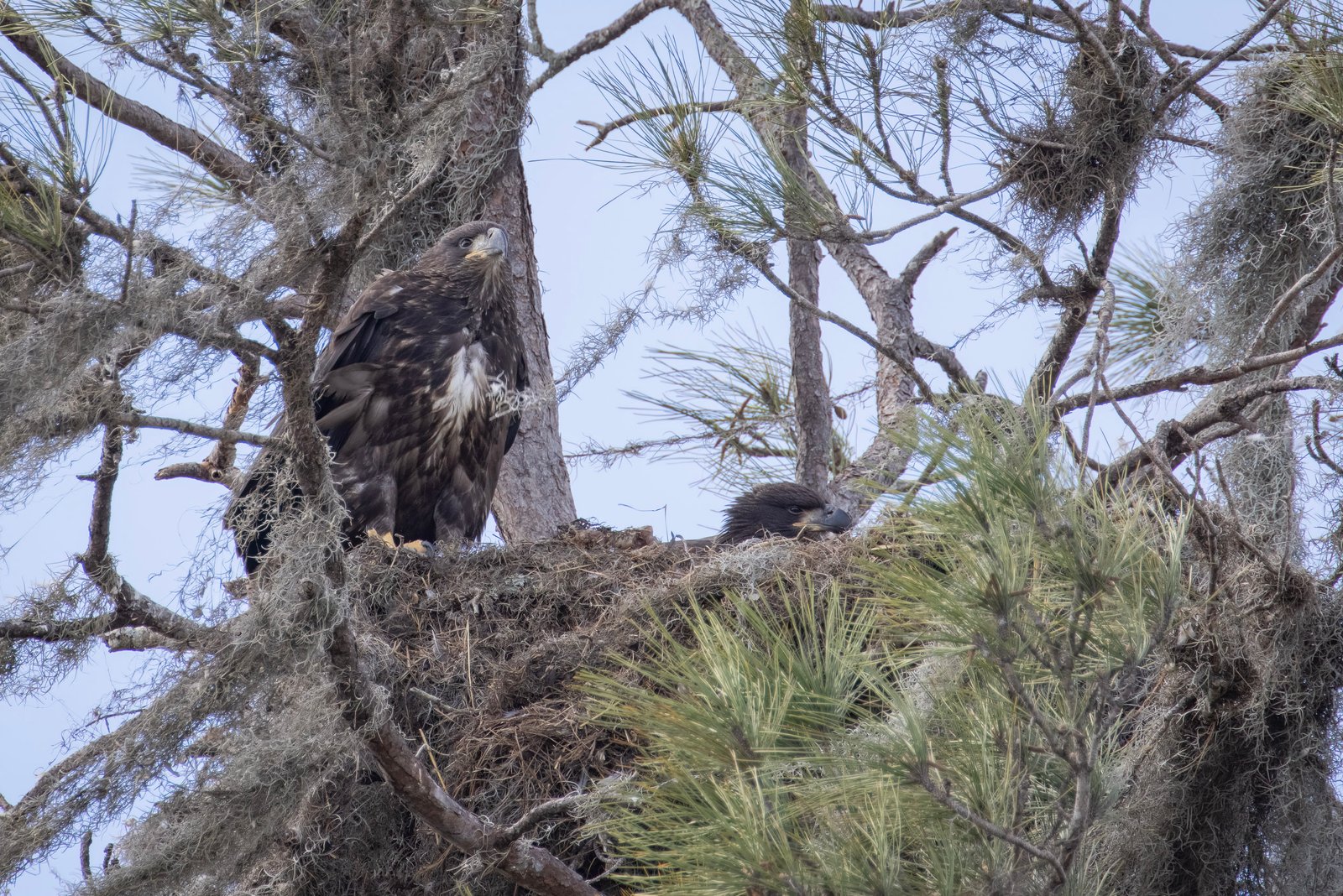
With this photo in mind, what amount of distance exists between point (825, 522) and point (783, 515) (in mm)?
245

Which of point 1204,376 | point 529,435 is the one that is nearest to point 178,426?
point 1204,376

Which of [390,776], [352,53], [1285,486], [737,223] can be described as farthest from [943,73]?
[390,776]

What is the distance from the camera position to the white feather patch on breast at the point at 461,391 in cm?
585

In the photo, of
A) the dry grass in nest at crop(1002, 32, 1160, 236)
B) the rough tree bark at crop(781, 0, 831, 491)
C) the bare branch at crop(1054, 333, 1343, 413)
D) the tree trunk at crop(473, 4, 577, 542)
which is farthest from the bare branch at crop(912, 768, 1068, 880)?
the tree trunk at crop(473, 4, 577, 542)

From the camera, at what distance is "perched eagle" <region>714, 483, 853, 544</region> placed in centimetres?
613

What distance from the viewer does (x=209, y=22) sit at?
113 inches

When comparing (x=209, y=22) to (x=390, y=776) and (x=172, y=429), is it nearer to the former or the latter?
(x=172, y=429)

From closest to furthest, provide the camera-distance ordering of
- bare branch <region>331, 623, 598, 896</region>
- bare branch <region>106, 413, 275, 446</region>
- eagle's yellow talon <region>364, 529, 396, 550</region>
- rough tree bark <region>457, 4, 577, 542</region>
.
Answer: bare branch <region>106, 413, 275, 446</region> < bare branch <region>331, 623, 598, 896</region> < eagle's yellow talon <region>364, 529, 396, 550</region> < rough tree bark <region>457, 4, 577, 542</region>

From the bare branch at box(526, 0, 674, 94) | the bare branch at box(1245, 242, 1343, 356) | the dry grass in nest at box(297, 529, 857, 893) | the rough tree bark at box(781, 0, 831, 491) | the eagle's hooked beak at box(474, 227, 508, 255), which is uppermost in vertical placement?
the bare branch at box(526, 0, 674, 94)

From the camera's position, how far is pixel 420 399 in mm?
5812

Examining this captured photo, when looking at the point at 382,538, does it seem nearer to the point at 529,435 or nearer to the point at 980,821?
the point at 529,435

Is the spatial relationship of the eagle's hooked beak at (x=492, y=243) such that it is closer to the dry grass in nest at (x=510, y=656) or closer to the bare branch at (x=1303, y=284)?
the dry grass in nest at (x=510, y=656)

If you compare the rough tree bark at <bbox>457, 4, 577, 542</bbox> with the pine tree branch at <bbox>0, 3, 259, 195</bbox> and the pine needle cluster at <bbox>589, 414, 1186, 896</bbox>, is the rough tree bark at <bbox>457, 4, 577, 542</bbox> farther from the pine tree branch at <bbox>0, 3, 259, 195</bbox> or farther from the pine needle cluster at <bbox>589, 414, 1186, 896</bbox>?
the pine needle cluster at <bbox>589, 414, 1186, 896</bbox>

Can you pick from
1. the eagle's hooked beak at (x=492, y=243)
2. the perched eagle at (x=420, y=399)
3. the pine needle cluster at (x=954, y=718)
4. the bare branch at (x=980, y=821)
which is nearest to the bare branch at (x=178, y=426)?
the pine needle cluster at (x=954, y=718)
